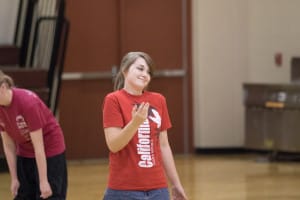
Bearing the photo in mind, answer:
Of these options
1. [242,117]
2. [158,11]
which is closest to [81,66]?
[158,11]

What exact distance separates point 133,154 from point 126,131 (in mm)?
221

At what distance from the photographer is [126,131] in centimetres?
395

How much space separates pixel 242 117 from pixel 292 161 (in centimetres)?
123

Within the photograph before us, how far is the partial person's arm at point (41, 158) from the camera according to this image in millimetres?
4688

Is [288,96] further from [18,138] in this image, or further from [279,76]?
[18,138]

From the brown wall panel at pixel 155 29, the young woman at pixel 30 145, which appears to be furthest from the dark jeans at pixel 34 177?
the brown wall panel at pixel 155 29

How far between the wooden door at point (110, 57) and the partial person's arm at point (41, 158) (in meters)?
6.33

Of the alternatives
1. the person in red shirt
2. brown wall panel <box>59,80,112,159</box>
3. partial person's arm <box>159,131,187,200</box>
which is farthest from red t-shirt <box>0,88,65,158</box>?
brown wall panel <box>59,80,112,159</box>

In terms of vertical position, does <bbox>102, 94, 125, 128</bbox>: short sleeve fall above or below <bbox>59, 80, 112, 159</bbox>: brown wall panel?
above

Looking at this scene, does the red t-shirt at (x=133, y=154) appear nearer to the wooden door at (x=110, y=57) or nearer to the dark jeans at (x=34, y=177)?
the dark jeans at (x=34, y=177)

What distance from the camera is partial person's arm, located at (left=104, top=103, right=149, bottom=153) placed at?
3.83 m

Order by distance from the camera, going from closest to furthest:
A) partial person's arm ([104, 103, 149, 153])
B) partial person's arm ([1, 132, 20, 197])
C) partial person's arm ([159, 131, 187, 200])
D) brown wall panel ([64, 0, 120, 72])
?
1. partial person's arm ([104, 103, 149, 153])
2. partial person's arm ([159, 131, 187, 200])
3. partial person's arm ([1, 132, 20, 197])
4. brown wall panel ([64, 0, 120, 72])

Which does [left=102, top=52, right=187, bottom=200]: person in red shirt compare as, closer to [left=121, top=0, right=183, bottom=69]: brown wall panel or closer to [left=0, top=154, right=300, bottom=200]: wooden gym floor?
[left=0, top=154, right=300, bottom=200]: wooden gym floor

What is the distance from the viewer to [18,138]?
4.84 m
